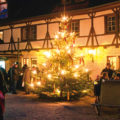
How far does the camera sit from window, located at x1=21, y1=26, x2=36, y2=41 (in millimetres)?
21416

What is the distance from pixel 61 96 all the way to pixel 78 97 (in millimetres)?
888

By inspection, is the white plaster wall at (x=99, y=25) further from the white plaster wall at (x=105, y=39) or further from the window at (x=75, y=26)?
the window at (x=75, y=26)

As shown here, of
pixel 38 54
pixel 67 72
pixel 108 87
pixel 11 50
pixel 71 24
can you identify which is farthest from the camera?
pixel 11 50

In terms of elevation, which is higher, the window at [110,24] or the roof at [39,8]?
the roof at [39,8]

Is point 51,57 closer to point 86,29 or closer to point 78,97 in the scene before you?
point 78,97

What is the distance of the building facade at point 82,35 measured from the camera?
1642 centimetres

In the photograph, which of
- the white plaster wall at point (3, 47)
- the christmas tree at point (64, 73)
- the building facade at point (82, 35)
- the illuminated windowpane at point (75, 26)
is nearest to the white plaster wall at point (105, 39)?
the building facade at point (82, 35)

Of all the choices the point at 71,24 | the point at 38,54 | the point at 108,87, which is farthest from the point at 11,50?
the point at 108,87

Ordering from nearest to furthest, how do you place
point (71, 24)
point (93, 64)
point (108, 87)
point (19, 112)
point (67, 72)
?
1. point (108, 87)
2. point (19, 112)
3. point (67, 72)
4. point (93, 64)
5. point (71, 24)

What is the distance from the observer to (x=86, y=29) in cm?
1766

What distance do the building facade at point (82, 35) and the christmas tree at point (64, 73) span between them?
211cm

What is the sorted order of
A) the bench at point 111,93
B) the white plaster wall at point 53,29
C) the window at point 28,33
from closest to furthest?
the bench at point 111,93 < the white plaster wall at point 53,29 < the window at point 28,33

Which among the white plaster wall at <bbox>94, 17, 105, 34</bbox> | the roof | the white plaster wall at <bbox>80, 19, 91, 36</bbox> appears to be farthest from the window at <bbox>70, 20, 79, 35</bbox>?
the white plaster wall at <bbox>94, 17, 105, 34</bbox>

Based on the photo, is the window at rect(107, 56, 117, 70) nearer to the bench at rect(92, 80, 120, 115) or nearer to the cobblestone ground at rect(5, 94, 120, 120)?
the cobblestone ground at rect(5, 94, 120, 120)
